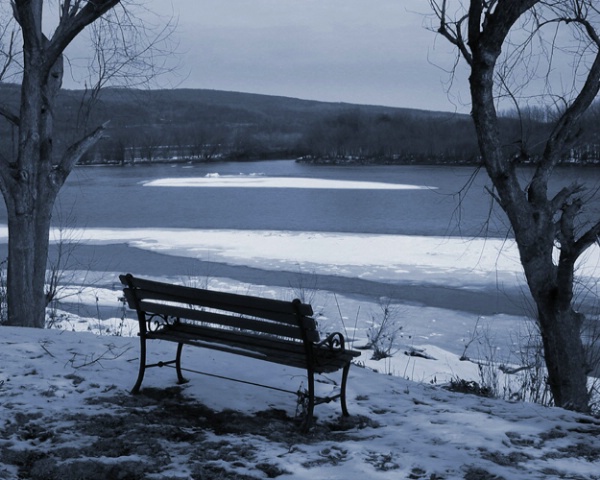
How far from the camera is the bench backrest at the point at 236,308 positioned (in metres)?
4.48

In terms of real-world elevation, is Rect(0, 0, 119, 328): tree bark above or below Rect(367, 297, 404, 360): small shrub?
above

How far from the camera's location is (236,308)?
4707mm

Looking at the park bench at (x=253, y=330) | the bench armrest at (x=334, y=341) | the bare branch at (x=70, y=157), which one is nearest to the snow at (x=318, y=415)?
the park bench at (x=253, y=330)

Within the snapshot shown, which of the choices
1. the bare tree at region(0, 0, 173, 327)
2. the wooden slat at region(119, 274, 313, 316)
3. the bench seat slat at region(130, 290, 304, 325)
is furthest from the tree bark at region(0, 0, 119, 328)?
the bench seat slat at region(130, 290, 304, 325)

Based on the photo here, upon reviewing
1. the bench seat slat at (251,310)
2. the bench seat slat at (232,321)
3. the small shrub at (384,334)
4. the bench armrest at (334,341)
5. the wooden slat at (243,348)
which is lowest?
the small shrub at (384,334)

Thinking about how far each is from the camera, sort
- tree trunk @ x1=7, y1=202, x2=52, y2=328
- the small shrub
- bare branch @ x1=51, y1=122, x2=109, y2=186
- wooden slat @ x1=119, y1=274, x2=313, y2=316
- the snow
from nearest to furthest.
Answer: the snow, wooden slat @ x1=119, y1=274, x2=313, y2=316, tree trunk @ x1=7, y1=202, x2=52, y2=328, bare branch @ x1=51, y1=122, x2=109, y2=186, the small shrub

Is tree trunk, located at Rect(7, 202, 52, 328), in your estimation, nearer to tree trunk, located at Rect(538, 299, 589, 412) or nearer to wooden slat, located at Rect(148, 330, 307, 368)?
wooden slat, located at Rect(148, 330, 307, 368)

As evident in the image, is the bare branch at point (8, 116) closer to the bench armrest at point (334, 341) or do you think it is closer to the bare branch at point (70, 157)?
the bare branch at point (70, 157)

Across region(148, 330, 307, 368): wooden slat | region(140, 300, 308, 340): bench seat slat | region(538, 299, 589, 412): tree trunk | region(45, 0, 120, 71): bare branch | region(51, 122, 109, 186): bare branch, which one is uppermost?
region(45, 0, 120, 71): bare branch

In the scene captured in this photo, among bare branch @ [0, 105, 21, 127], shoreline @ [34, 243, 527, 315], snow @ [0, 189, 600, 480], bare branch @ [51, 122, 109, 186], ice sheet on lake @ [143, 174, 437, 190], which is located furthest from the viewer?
ice sheet on lake @ [143, 174, 437, 190]

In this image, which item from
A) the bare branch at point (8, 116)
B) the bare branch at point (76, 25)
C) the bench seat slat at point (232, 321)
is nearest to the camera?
the bench seat slat at point (232, 321)

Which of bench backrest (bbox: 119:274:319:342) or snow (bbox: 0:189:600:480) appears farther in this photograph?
bench backrest (bbox: 119:274:319:342)

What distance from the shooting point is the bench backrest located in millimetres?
4484

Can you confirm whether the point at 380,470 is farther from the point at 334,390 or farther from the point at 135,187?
the point at 135,187
